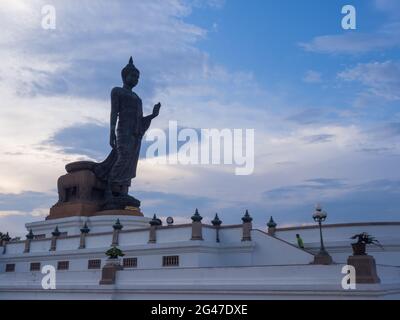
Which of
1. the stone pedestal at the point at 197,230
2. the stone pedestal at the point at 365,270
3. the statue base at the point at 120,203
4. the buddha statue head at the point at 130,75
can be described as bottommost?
the stone pedestal at the point at 365,270

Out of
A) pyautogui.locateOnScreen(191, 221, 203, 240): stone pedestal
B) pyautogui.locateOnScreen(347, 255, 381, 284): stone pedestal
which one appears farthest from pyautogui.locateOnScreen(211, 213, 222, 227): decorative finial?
pyautogui.locateOnScreen(347, 255, 381, 284): stone pedestal

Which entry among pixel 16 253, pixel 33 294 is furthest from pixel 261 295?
pixel 16 253

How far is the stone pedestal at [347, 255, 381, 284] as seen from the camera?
16.0 m

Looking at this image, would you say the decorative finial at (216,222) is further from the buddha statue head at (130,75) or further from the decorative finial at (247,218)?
the buddha statue head at (130,75)

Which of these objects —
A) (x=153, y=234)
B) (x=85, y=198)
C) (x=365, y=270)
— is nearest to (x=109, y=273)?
(x=153, y=234)

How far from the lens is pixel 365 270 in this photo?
16.1 m

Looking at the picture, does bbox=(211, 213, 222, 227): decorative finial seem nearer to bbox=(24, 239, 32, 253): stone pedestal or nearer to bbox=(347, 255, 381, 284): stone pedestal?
bbox=(347, 255, 381, 284): stone pedestal

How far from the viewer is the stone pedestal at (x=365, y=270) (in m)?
16.0

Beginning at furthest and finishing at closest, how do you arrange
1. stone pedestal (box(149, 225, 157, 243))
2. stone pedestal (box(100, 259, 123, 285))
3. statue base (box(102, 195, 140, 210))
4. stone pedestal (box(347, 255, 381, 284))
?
statue base (box(102, 195, 140, 210)) < stone pedestal (box(149, 225, 157, 243)) < stone pedestal (box(100, 259, 123, 285)) < stone pedestal (box(347, 255, 381, 284))

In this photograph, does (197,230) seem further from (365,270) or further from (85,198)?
(85,198)

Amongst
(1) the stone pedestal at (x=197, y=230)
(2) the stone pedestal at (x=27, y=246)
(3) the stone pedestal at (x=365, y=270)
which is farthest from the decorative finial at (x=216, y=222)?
(2) the stone pedestal at (x=27, y=246)

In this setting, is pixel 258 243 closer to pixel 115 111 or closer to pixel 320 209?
pixel 320 209

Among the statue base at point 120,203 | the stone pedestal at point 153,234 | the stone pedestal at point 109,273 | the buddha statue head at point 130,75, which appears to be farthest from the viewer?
the buddha statue head at point 130,75

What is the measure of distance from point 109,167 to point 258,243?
18.6 m
